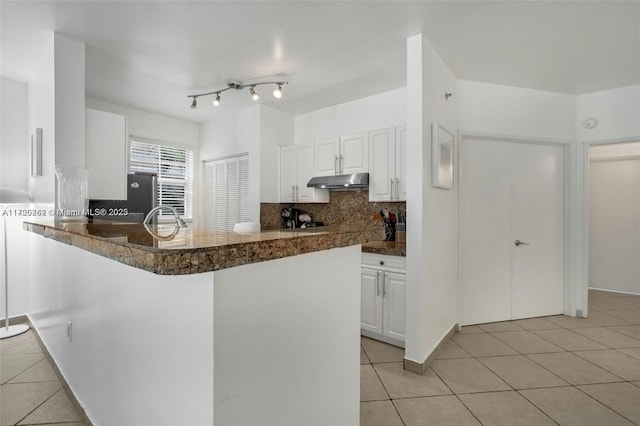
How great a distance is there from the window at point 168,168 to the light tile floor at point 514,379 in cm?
362

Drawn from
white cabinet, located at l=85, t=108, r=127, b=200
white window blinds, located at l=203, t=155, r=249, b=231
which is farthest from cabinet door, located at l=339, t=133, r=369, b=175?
white cabinet, located at l=85, t=108, r=127, b=200

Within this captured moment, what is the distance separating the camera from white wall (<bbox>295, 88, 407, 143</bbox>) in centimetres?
361

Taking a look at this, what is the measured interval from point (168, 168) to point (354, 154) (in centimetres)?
306

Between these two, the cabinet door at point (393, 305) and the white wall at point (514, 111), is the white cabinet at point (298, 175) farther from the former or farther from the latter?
the white wall at point (514, 111)

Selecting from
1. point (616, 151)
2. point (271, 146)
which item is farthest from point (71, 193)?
point (616, 151)

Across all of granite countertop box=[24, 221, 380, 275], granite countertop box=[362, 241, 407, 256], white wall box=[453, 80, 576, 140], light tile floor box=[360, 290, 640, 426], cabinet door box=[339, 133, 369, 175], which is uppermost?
white wall box=[453, 80, 576, 140]

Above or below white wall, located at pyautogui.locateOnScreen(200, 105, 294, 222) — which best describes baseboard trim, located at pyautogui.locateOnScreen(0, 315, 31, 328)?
below

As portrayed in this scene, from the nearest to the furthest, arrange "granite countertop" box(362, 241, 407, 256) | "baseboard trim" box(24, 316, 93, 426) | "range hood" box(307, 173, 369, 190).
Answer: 1. "baseboard trim" box(24, 316, 93, 426)
2. "granite countertop" box(362, 241, 407, 256)
3. "range hood" box(307, 173, 369, 190)

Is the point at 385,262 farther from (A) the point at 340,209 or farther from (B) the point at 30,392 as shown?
(B) the point at 30,392

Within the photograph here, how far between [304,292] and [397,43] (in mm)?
2324

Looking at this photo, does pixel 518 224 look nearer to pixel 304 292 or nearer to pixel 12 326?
pixel 304 292

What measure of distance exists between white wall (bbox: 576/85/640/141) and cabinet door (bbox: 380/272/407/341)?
113 inches

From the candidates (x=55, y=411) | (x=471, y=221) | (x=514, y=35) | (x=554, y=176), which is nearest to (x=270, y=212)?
(x=471, y=221)

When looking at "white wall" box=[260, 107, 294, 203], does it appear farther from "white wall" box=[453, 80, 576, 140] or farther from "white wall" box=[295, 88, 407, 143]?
"white wall" box=[453, 80, 576, 140]
